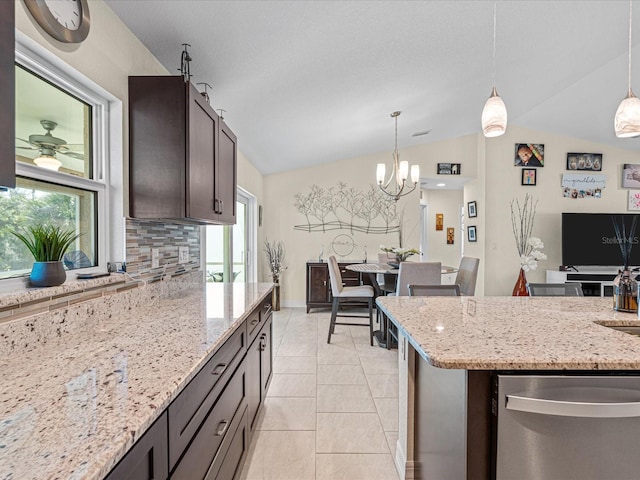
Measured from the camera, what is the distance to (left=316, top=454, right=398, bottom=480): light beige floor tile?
170 centimetres

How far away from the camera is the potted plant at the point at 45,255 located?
1.17 meters

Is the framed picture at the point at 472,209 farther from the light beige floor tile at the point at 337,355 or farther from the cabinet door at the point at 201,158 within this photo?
the cabinet door at the point at 201,158

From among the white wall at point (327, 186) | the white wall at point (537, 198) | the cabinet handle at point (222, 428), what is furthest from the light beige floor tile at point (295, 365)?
the white wall at point (537, 198)

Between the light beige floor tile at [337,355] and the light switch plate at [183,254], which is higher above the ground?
the light switch plate at [183,254]

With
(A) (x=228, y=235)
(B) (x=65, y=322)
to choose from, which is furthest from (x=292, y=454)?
(A) (x=228, y=235)

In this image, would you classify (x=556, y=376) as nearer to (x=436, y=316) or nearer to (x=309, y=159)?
(x=436, y=316)

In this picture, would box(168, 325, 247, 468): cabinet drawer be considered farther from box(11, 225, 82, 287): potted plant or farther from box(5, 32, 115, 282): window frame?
box(5, 32, 115, 282): window frame

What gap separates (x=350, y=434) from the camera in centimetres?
204

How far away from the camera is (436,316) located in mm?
1456

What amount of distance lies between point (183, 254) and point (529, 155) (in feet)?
18.2

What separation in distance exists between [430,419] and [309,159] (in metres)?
4.34

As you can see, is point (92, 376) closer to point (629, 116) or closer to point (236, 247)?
point (629, 116)

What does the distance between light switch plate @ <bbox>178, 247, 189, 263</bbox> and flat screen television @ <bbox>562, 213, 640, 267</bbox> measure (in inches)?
217

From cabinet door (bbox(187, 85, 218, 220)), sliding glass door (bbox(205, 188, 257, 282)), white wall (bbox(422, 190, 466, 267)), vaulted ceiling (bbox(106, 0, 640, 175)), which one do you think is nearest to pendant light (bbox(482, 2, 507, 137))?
vaulted ceiling (bbox(106, 0, 640, 175))
